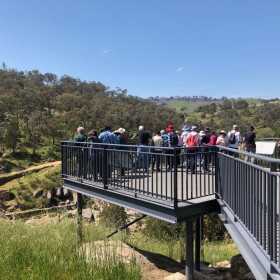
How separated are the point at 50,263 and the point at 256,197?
3720mm

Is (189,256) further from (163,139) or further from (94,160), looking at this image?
(163,139)

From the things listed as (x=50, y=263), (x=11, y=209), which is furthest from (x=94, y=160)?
(x=11, y=209)

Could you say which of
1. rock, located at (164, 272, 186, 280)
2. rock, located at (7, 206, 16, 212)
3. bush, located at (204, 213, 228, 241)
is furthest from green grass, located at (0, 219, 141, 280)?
rock, located at (7, 206, 16, 212)

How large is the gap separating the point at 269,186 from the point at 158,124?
2459 inches

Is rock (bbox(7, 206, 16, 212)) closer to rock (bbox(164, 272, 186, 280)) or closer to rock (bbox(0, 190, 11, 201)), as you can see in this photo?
rock (bbox(0, 190, 11, 201))

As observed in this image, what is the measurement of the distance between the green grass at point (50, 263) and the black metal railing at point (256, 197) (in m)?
2.18

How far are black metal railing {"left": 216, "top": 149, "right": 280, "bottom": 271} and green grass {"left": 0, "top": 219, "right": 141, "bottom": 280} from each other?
2179 mm

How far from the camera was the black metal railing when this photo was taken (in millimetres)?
3508

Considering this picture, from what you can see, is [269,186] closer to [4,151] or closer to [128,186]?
[128,186]

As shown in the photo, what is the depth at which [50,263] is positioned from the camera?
5.79 m

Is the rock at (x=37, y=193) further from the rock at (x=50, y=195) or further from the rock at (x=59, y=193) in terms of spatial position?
the rock at (x=59, y=193)

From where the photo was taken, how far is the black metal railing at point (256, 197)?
11.5ft

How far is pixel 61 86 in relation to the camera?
105250 mm

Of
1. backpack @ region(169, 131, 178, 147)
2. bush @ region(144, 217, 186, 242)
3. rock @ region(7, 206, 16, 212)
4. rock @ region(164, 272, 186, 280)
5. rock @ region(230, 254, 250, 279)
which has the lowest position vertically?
rock @ region(7, 206, 16, 212)
